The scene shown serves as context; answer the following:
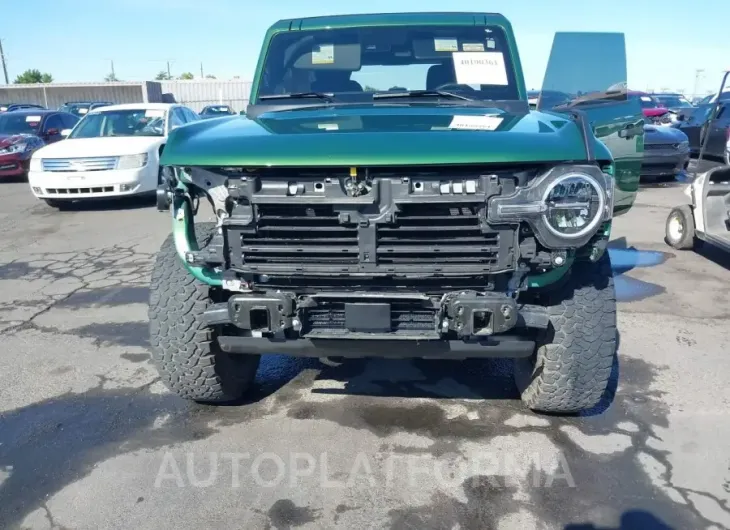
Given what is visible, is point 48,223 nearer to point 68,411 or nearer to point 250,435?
point 68,411

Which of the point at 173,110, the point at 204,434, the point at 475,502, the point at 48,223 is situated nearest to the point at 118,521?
the point at 204,434

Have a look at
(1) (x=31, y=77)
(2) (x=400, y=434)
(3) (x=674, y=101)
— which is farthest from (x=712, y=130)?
(1) (x=31, y=77)

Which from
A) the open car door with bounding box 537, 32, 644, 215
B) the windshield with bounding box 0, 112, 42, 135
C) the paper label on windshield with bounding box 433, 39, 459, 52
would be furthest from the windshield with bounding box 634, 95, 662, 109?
the paper label on windshield with bounding box 433, 39, 459, 52

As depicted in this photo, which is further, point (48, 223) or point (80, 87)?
point (80, 87)

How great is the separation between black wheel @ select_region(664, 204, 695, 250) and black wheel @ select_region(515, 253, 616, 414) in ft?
14.5

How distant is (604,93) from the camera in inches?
178

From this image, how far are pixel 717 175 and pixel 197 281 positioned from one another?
18.9ft

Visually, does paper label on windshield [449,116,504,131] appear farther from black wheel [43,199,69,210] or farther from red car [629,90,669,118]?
red car [629,90,669,118]

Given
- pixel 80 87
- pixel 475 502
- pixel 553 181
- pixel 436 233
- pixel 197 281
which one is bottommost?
pixel 475 502

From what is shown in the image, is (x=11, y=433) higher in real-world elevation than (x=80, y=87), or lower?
lower

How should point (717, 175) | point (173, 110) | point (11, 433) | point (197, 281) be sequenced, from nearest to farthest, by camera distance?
1. point (197, 281)
2. point (11, 433)
3. point (717, 175)
4. point (173, 110)

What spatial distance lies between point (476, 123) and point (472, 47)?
132 centimetres

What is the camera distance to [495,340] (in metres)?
2.81

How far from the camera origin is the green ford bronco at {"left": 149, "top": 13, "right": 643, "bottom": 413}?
2592 millimetres
